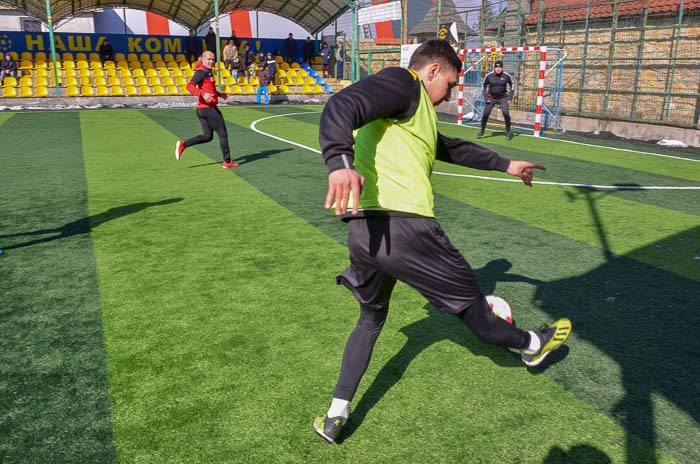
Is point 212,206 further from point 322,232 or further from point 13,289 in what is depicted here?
point 13,289

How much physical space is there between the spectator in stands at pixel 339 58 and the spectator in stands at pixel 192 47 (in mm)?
8221

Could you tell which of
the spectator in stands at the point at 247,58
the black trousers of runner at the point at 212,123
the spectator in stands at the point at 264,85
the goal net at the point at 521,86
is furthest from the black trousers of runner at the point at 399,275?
the spectator in stands at the point at 247,58

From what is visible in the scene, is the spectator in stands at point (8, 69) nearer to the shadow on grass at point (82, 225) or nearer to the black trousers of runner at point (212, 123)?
the black trousers of runner at point (212, 123)

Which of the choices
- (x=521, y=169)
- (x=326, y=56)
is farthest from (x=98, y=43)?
(x=521, y=169)

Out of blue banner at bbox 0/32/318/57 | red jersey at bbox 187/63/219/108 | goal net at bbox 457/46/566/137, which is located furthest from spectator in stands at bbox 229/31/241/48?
red jersey at bbox 187/63/219/108

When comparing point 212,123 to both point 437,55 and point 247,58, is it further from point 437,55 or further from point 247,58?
point 247,58

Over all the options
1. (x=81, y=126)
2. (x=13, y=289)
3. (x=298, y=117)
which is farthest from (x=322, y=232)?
(x=298, y=117)

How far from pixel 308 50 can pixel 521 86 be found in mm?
16939

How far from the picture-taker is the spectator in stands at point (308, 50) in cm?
3503

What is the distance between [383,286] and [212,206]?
5830 mm

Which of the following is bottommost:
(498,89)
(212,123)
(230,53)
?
(212,123)

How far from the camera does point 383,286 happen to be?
115 inches

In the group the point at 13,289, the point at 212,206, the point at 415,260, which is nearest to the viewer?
the point at 415,260

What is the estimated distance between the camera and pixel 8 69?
27.2 meters
